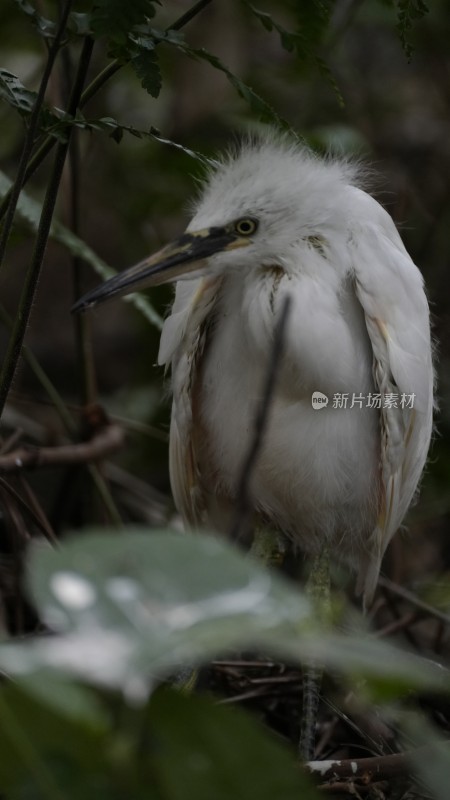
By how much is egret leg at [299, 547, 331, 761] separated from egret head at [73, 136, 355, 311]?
57 cm

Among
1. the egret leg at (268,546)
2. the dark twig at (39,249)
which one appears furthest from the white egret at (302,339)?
the dark twig at (39,249)

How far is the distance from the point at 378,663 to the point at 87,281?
348cm

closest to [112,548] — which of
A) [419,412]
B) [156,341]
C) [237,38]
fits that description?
[419,412]

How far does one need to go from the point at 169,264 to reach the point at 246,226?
0.16 meters

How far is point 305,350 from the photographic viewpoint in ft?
5.56

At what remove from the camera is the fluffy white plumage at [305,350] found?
170 cm

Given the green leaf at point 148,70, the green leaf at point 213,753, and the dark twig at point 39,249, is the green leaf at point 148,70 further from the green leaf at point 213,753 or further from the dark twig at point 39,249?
the green leaf at point 213,753

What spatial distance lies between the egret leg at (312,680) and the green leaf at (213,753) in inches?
39.8

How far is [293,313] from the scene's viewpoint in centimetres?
167

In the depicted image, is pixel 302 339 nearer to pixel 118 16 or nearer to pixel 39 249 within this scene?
pixel 39 249

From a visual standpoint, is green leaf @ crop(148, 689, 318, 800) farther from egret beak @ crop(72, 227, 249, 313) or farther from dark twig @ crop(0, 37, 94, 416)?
egret beak @ crop(72, 227, 249, 313)

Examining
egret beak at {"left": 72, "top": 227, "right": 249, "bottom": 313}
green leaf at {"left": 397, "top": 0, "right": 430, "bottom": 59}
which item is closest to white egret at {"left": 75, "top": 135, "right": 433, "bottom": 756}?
egret beak at {"left": 72, "top": 227, "right": 249, "bottom": 313}

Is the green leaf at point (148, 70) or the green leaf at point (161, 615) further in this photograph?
the green leaf at point (148, 70)

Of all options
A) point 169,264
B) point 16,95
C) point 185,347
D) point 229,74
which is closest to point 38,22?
point 16,95
